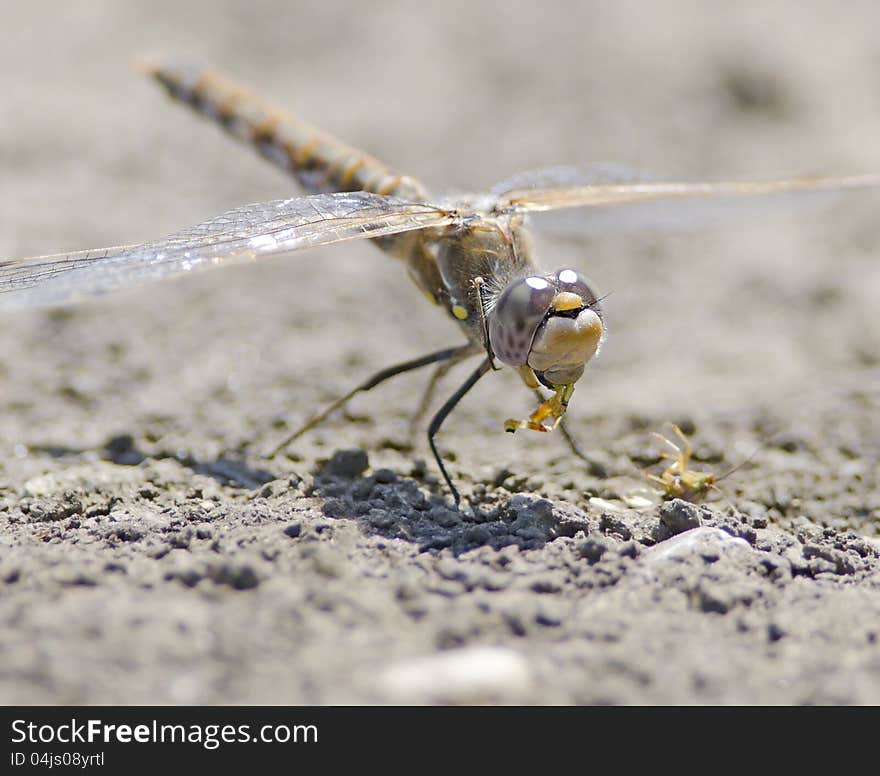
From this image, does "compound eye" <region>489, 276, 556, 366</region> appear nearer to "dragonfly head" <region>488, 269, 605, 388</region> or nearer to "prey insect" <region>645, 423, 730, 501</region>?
"dragonfly head" <region>488, 269, 605, 388</region>

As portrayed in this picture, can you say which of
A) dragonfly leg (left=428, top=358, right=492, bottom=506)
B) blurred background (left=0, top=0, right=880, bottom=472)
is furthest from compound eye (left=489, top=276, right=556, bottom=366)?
blurred background (left=0, top=0, right=880, bottom=472)

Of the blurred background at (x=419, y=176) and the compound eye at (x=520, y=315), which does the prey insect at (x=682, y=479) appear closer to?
the blurred background at (x=419, y=176)

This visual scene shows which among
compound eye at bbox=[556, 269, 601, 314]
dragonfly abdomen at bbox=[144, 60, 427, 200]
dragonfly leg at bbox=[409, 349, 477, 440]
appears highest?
dragonfly abdomen at bbox=[144, 60, 427, 200]

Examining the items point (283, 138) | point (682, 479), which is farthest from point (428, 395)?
point (283, 138)

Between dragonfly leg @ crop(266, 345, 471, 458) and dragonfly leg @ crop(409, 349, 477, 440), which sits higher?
dragonfly leg @ crop(409, 349, 477, 440)

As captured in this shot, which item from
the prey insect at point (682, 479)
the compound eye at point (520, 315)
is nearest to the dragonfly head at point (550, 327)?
the compound eye at point (520, 315)

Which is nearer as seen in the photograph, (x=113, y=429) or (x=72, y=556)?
(x=72, y=556)
